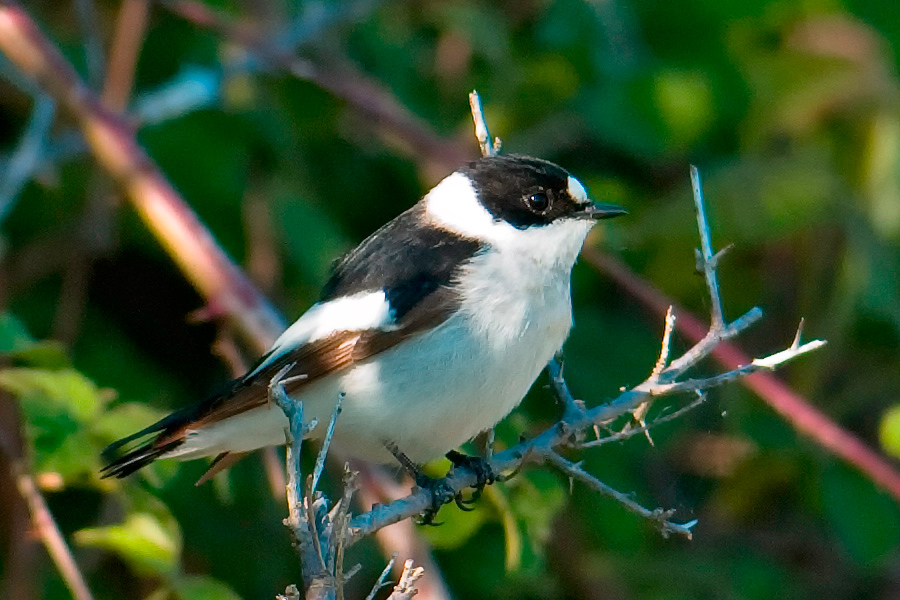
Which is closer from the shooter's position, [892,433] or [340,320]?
[892,433]

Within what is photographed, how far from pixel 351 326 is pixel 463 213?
502 mm

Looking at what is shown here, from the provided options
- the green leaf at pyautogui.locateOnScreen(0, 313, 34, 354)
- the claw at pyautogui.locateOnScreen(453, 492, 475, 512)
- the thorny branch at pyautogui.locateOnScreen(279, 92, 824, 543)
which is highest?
the green leaf at pyautogui.locateOnScreen(0, 313, 34, 354)

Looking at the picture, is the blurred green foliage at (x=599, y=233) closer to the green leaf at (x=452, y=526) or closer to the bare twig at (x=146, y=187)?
the bare twig at (x=146, y=187)

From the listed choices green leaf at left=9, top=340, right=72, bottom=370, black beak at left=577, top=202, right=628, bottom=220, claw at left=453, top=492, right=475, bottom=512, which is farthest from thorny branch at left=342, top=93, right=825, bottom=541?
green leaf at left=9, top=340, right=72, bottom=370

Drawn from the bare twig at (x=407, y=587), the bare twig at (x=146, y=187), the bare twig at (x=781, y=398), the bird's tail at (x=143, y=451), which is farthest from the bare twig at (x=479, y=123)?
the bare twig at (x=407, y=587)

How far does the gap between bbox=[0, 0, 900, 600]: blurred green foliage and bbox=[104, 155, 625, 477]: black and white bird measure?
74 centimetres

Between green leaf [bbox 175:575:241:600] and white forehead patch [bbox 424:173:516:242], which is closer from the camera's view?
green leaf [bbox 175:575:241:600]

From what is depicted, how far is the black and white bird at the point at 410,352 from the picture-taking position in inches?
103

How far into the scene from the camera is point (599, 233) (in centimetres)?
346

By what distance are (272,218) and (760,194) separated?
1.51 meters

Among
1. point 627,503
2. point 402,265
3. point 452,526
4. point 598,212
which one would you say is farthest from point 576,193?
point 627,503

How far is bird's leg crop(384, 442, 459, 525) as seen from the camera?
269 centimetres

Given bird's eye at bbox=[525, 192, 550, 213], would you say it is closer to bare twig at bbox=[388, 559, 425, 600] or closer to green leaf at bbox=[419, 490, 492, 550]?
green leaf at bbox=[419, 490, 492, 550]

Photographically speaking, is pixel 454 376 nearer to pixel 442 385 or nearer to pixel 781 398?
pixel 442 385
